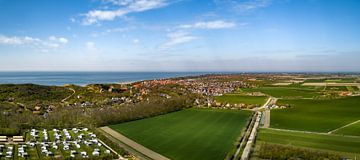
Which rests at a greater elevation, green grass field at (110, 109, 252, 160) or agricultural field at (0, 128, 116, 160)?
agricultural field at (0, 128, 116, 160)

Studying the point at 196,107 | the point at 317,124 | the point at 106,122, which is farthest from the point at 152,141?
the point at 196,107

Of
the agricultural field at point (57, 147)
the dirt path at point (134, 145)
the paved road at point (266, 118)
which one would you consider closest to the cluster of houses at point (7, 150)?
the agricultural field at point (57, 147)

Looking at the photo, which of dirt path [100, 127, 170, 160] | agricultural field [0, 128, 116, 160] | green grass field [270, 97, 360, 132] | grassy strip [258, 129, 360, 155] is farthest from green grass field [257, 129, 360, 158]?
agricultural field [0, 128, 116, 160]

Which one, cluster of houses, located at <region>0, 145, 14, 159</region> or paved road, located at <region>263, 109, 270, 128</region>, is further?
paved road, located at <region>263, 109, 270, 128</region>

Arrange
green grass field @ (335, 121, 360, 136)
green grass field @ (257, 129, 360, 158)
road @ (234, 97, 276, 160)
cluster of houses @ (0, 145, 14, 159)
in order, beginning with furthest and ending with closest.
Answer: green grass field @ (335, 121, 360, 136)
green grass field @ (257, 129, 360, 158)
road @ (234, 97, 276, 160)
cluster of houses @ (0, 145, 14, 159)

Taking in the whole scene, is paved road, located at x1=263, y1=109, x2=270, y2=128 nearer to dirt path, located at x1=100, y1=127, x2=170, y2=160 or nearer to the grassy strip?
the grassy strip

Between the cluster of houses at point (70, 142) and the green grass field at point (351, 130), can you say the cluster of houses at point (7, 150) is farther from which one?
the green grass field at point (351, 130)
